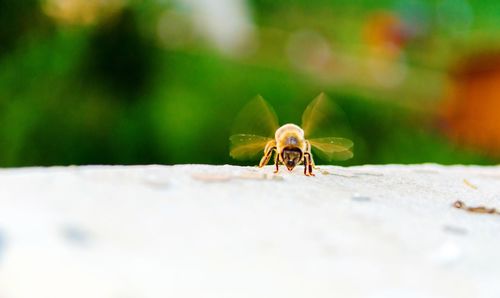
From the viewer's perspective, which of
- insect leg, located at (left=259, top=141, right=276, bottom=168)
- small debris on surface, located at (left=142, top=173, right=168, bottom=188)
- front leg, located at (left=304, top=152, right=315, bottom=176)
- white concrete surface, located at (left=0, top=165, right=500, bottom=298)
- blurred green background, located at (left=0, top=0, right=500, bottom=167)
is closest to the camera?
white concrete surface, located at (left=0, top=165, right=500, bottom=298)

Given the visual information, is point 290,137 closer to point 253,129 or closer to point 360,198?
point 253,129

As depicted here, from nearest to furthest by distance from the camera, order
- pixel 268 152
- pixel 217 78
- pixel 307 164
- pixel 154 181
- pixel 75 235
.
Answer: pixel 75 235 → pixel 154 181 → pixel 307 164 → pixel 268 152 → pixel 217 78

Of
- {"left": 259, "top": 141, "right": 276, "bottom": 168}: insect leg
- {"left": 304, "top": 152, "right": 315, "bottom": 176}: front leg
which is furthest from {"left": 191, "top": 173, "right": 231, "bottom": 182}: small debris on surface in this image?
{"left": 259, "top": 141, "right": 276, "bottom": 168}: insect leg

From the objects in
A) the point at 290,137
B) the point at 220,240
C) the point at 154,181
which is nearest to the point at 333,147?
the point at 290,137

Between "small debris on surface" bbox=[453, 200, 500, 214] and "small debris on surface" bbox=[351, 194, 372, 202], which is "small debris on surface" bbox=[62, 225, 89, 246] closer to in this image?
"small debris on surface" bbox=[351, 194, 372, 202]

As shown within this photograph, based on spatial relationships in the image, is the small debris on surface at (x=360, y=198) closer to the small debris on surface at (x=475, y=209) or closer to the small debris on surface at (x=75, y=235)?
the small debris on surface at (x=475, y=209)
